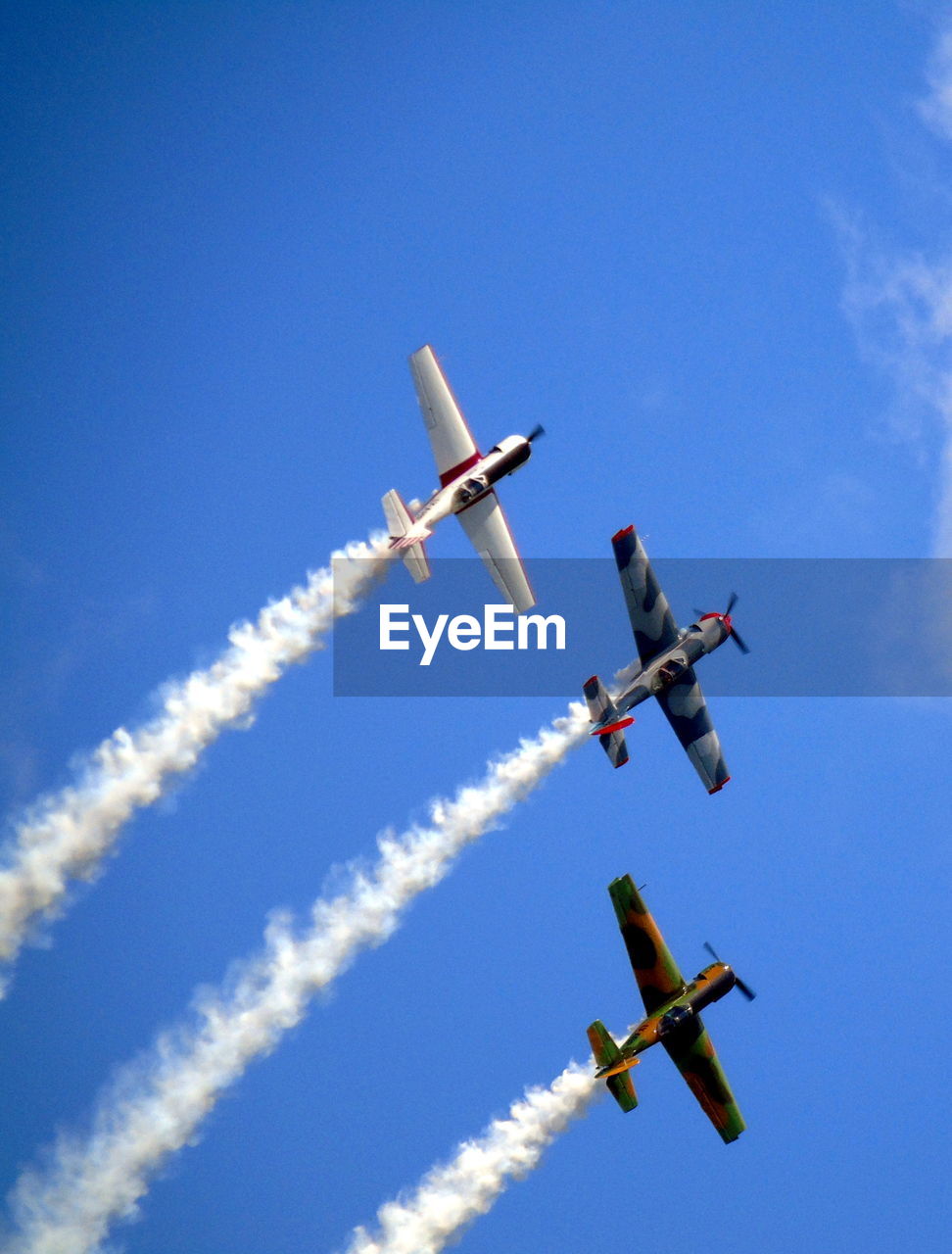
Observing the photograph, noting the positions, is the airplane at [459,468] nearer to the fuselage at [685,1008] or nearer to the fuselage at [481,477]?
the fuselage at [481,477]

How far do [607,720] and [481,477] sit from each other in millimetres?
9263

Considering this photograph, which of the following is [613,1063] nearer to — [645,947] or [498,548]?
[645,947]

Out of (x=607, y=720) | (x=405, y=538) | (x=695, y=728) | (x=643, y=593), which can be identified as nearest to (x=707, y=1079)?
(x=695, y=728)

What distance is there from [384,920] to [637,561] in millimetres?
15098

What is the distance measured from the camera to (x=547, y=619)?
62375 mm

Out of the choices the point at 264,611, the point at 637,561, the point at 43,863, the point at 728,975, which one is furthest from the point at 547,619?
the point at 43,863

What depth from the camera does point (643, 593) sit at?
57.5 m

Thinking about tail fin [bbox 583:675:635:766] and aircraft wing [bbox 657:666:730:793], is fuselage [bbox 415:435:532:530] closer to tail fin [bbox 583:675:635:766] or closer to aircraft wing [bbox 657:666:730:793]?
tail fin [bbox 583:675:635:766]

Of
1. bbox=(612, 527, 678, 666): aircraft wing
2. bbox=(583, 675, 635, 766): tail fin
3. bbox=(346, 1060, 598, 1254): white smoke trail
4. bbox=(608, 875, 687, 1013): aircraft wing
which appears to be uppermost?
bbox=(612, 527, 678, 666): aircraft wing

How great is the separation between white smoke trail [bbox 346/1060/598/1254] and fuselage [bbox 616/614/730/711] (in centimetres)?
1280

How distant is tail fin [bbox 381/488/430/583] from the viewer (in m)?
55.0

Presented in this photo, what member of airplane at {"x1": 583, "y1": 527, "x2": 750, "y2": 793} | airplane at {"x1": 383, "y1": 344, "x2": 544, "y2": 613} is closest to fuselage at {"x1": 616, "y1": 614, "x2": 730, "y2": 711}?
airplane at {"x1": 583, "y1": 527, "x2": 750, "y2": 793}

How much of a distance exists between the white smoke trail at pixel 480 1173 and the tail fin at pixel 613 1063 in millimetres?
2406

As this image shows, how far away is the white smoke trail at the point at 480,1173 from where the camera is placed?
2176 inches
